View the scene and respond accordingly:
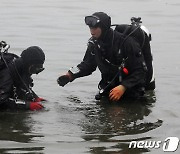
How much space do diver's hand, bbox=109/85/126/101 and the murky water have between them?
0.66 feet

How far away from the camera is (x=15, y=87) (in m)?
6.69

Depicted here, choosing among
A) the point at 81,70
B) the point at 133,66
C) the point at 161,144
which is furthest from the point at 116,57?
the point at 161,144

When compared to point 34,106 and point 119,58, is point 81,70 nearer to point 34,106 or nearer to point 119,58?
point 119,58

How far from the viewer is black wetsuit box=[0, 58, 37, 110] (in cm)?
646

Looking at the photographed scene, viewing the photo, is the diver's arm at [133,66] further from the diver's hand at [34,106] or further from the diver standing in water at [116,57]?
the diver's hand at [34,106]

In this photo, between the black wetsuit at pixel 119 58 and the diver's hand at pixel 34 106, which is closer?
the diver's hand at pixel 34 106

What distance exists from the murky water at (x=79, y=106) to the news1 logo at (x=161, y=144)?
0.24ft

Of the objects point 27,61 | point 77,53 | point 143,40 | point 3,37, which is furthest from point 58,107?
point 3,37

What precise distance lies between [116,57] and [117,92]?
0.48 metres

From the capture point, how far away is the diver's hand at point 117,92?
689 centimetres

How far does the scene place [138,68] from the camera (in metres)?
7.08

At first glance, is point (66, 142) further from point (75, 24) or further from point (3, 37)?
point (75, 24)

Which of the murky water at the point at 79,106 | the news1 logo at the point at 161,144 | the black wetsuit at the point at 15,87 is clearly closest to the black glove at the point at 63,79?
the murky water at the point at 79,106

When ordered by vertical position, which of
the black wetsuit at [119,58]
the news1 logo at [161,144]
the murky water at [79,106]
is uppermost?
the black wetsuit at [119,58]
